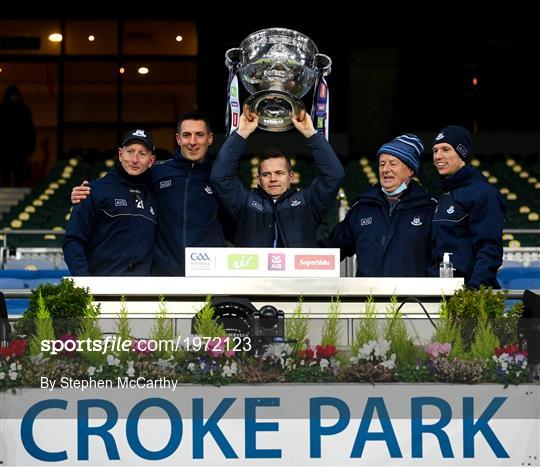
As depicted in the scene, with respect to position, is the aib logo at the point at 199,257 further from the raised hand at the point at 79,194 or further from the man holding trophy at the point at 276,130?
the raised hand at the point at 79,194

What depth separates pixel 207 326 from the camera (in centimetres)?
400

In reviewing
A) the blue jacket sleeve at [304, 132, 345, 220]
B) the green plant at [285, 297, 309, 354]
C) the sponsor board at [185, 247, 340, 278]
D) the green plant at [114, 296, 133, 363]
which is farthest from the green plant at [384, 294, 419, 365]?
the blue jacket sleeve at [304, 132, 345, 220]

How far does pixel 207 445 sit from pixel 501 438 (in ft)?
2.91

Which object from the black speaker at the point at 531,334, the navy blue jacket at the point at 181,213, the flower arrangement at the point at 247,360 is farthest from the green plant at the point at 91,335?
the navy blue jacket at the point at 181,213

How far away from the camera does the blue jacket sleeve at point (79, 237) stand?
19.0 ft

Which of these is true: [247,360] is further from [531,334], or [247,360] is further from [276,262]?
[276,262]

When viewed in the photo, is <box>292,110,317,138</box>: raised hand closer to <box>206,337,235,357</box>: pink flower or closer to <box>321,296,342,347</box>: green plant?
<box>321,296,342,347</box>: green plant

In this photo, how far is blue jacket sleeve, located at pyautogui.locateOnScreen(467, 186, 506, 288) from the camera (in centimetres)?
554

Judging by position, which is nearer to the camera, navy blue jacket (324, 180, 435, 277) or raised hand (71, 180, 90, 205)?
navy blue jacket (324, 180, 435, 277)

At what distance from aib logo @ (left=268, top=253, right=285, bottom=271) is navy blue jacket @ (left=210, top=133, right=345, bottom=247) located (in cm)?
91

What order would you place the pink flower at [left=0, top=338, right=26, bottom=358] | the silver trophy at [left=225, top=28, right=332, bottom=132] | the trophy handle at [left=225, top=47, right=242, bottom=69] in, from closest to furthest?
the pink flower at [left=0, top=338, right=26, bottom=358] → the silver trophy at [left=225, top=28, right=332, bottom=132] → the trophy handle at [left=225, top=47, right=242, bottom=69]

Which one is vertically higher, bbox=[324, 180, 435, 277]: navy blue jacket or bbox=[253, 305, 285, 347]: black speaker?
bbox=[324, 180, 435, 277]: navy blue jacket

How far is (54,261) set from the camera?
37.2 feet

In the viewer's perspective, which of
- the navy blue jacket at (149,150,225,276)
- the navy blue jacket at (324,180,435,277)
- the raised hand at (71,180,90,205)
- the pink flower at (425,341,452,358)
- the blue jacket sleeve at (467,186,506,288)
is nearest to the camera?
the pink flower at (425,341,452,358)
